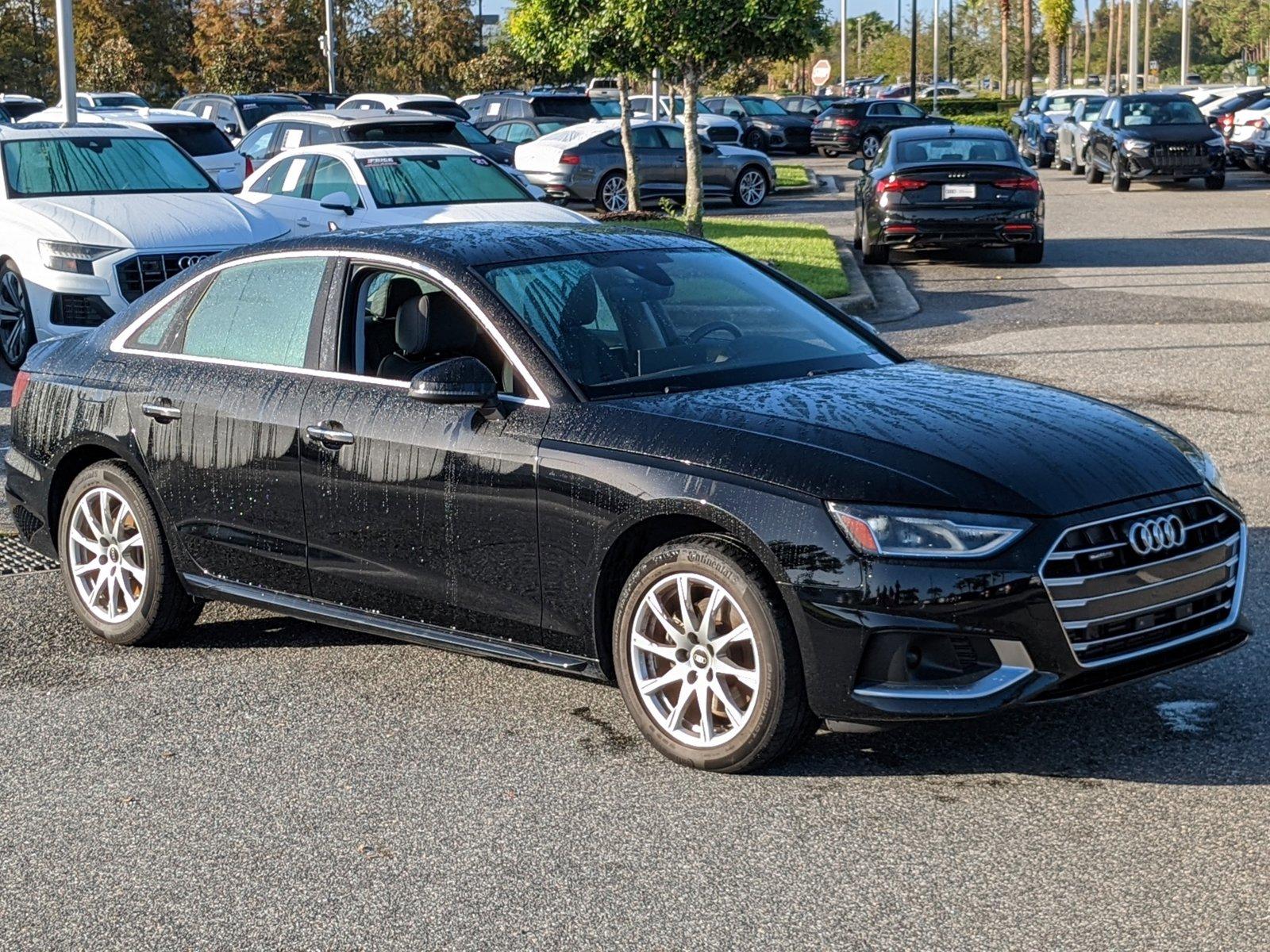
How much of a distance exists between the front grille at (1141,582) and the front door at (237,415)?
2.64 meters

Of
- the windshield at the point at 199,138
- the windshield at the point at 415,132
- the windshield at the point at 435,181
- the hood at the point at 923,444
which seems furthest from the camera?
the windshield at the point at 199,138

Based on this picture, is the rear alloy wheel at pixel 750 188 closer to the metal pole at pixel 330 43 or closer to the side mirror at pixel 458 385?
the side mirror at pixel 458 385

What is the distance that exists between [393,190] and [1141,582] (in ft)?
40.0

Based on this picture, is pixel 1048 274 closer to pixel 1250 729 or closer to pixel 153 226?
pixel 153 226

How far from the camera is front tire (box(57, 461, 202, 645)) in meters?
6.68

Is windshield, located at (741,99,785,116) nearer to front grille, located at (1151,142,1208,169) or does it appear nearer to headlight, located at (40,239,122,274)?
front grille, located at (1151,142,1208,169)

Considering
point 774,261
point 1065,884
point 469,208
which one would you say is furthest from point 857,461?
point 774,261

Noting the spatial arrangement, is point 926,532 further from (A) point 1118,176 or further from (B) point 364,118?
(A) point 1118,176

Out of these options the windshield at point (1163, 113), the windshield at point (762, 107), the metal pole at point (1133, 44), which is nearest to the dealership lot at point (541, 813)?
the windshield at point (1163, 113)

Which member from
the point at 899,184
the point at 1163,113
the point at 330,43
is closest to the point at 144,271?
the point at 899,184

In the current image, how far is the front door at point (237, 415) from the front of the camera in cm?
625

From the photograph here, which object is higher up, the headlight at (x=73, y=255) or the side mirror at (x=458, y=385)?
the headlight at (x=73, y=255)

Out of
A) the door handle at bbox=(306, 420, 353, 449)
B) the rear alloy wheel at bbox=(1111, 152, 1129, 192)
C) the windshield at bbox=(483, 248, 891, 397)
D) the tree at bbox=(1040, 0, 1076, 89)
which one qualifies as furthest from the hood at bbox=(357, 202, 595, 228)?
the tree at bbox=(1040, 0, 1076, 89)

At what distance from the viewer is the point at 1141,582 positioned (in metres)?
5.07
